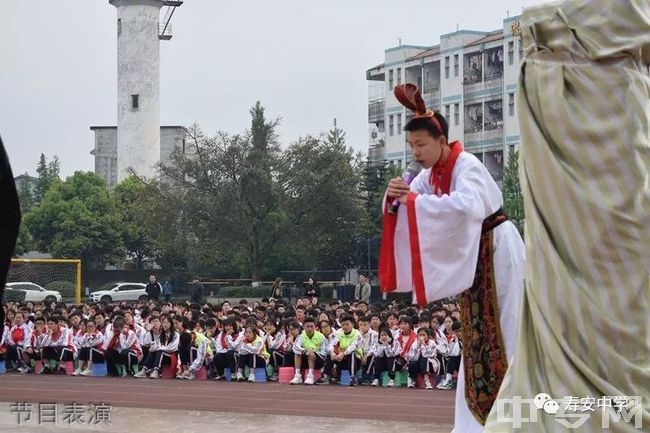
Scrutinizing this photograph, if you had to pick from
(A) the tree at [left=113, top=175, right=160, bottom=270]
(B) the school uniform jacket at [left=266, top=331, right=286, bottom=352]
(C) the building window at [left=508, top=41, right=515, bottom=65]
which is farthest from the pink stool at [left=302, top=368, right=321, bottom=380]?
(C) the building window at [left=508, top=41, right=515, bottom=65]

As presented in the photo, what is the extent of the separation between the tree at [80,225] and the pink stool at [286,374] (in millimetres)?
44366

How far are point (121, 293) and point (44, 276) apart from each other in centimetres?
1332

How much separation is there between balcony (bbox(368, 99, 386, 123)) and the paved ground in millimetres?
55451

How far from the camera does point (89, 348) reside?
66.9 feet

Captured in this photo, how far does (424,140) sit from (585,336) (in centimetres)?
207

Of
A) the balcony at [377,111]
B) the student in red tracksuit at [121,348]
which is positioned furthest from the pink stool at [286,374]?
the balcony at [377,111]

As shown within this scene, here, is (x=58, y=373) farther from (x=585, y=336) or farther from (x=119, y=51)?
(x=119, y=51)

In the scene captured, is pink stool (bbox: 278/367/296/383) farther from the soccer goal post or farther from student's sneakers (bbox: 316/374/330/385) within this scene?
the soccer goal post

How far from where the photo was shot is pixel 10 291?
3766 cm

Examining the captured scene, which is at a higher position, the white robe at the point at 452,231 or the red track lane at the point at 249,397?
the white robe at the point at 452,231

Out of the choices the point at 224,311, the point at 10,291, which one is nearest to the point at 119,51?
the point at 10,291

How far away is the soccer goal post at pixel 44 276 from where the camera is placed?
36.8m

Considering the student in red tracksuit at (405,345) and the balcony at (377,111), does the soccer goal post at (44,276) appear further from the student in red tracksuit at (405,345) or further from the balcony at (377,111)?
the balcony at (377,111)

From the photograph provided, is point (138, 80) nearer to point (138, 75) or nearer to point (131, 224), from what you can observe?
point (138, 75)
